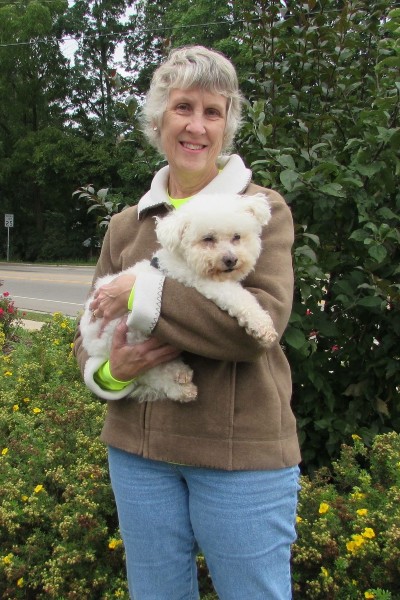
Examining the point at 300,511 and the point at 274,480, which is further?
the point at 300,511

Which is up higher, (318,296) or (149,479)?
(318,296)

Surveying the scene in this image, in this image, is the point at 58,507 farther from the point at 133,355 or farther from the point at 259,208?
the point at 259,208

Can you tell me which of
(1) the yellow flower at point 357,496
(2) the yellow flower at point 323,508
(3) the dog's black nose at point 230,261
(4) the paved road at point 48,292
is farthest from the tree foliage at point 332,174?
(4) the paved road at point 48,292

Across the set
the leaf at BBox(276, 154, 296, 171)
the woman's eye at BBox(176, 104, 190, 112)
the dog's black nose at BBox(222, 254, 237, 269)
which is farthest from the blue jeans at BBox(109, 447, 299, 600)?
the leaf at BBox(276, 154, 296, 171)

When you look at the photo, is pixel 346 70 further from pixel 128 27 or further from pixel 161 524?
pixel 128 27

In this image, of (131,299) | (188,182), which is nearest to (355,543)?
(131,299)

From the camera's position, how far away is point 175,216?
1.79 m

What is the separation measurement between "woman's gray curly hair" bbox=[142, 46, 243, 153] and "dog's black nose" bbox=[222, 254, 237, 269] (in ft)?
1.62

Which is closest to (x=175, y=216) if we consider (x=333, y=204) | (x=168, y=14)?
(x=333, y=204)

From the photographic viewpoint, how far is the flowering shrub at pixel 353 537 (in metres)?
2.46

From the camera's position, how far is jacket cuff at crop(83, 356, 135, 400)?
5.83ft


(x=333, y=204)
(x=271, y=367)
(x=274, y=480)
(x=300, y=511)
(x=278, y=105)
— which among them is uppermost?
(x=278, y=105)

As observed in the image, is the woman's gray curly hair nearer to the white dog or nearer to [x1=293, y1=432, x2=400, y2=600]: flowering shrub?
the white dog

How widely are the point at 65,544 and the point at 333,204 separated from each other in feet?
7.02
